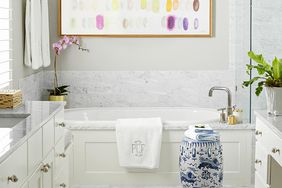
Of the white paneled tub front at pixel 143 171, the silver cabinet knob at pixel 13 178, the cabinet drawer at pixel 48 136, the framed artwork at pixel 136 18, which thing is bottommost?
the white paneled tub front at pixel 143 171

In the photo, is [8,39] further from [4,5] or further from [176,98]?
[176,98]

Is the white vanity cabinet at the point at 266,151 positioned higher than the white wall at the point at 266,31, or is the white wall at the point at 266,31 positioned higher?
the white wall at the point at 266,31

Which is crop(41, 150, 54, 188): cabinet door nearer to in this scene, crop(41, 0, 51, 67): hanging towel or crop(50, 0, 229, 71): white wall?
crop(41, 0, 51, 67): hanging towel

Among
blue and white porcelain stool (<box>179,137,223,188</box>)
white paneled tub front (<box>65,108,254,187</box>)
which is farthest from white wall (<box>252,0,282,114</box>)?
blue and white porcelain stool (<box>179,137,223,188</box>)

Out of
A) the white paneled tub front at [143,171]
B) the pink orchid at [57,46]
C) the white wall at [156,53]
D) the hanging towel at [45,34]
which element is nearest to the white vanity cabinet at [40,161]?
the white paneled tub front at [143,171]

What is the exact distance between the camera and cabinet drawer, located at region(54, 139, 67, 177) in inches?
135

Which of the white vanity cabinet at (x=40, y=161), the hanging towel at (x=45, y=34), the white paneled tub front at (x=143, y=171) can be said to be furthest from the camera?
the hanging towel at (x=45, y=34)

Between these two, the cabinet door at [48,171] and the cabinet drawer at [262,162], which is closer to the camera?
the cabinet door at [48,171]

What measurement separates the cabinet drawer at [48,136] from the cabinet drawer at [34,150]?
0.36 ft

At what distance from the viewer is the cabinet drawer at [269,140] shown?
2.96m

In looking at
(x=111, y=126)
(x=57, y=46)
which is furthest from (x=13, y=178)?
(x=57, y=46)

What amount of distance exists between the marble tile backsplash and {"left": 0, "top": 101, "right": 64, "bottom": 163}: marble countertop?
223 cm

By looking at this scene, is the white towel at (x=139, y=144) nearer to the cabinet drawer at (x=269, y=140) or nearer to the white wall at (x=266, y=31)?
the white wall at (x=266, y=31)

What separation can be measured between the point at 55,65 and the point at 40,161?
2.92m
